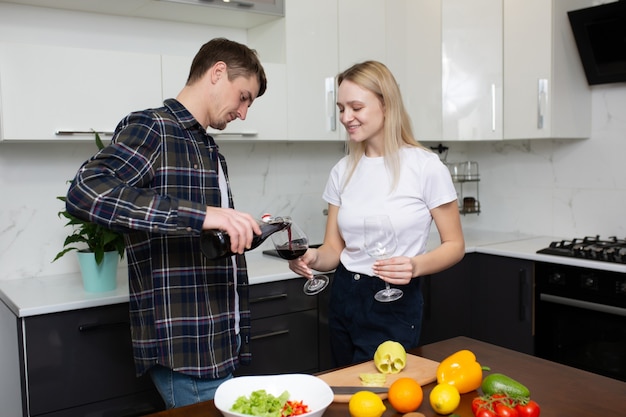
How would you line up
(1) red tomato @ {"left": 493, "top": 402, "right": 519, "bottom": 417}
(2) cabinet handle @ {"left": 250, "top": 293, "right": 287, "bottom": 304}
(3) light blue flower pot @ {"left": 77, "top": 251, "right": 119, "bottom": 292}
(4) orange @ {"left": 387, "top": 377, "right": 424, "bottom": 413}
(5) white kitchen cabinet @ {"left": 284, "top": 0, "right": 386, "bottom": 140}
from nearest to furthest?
1. (1) red tomato @ {"left": 493, "top": 402, "right": 519, "bottom": 417}
2. (4) orange @ {"left": 387, "top": 377, "right": 424, "bottom": 413}
3. (3) light blue flower pot @ {"left": 77, "top": 251, "right": 119, "bottom": 292}
4. (2) cabinet handle @ {"left": 250, "top": 293, "right": 287, "bottom": 304}
5. (5) white kitchen cabinet @ {"left": 284, "top": 0, "right": 386, "bottom": 140}

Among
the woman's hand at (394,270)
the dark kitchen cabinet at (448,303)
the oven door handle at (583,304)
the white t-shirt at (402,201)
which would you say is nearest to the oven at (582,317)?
the oven door handle at (583,304)

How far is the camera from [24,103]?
94.3 inches

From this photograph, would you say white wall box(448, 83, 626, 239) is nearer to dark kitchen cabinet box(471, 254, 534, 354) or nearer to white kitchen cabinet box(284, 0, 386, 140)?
dark kitchen cabinet box(471, 254, 534, 354)

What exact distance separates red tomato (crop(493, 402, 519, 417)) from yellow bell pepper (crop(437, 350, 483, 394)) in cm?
17

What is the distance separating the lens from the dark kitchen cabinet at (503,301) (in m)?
3.22

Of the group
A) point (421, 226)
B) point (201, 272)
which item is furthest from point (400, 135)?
point (201, 272)

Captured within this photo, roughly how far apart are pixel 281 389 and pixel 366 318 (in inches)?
26.7

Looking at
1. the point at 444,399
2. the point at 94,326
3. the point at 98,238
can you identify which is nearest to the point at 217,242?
the point at 444,399

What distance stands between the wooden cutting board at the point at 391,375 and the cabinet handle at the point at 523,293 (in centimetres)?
180

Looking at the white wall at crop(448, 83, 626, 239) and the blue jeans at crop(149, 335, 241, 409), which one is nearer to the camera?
the blue jeans at crop(149, 335, 241, 409)

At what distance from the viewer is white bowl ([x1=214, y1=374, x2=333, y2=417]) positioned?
4.24 ft

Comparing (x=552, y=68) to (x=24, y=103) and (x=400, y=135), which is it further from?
(x=24, y=103)

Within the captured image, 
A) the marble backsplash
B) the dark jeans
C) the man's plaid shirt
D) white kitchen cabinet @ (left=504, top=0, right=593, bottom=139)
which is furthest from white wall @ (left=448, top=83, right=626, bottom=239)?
the man's plaid shirt

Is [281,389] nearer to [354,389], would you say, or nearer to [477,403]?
[354,389]
